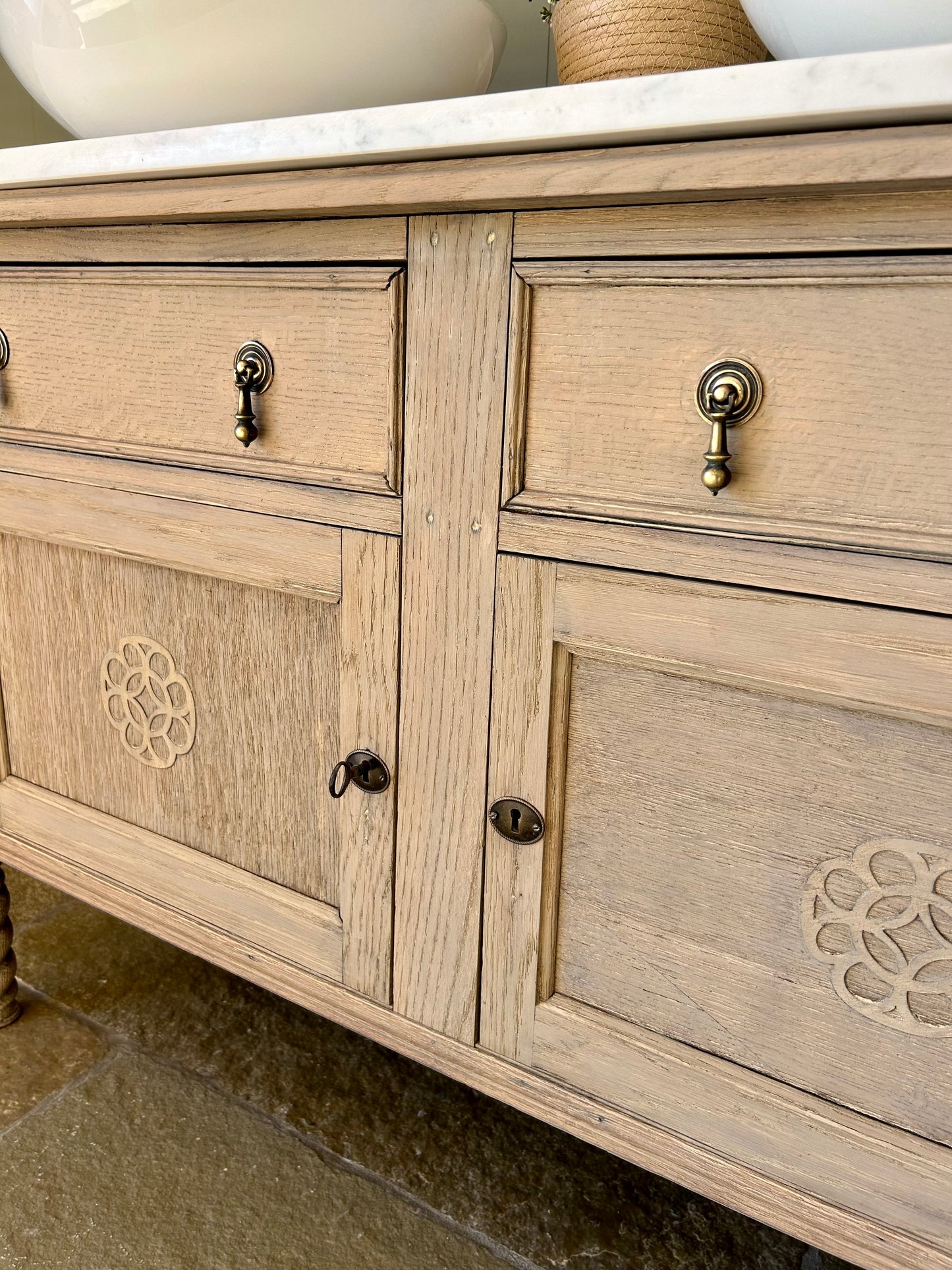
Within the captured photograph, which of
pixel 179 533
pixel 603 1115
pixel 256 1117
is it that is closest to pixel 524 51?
pixel 179 533

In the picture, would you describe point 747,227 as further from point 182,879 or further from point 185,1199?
point 185,1199

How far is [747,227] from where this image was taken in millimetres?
460

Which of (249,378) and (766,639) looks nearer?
(766,639)

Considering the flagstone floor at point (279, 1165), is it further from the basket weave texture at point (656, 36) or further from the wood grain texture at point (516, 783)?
the basket weave texture at point (656, 36)

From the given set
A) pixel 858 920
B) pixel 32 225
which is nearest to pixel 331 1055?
pixel 858 920

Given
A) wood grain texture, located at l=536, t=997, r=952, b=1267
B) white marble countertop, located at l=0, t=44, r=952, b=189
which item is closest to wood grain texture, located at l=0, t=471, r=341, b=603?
white marble countertop, located at l=0, t=44, r=952, b=189

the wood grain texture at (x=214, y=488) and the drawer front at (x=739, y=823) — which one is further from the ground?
the wood grain texture at (x=214, y=488)

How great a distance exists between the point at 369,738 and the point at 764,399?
32 cm

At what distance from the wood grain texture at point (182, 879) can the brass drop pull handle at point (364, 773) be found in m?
0.11

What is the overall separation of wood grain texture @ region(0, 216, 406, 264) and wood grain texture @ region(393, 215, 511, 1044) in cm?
3

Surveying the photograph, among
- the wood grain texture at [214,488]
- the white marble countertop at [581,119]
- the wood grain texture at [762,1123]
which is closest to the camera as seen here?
the white marble countertop at [581,119]

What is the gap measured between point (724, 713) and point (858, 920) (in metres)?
0.12

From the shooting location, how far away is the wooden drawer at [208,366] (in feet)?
1.91

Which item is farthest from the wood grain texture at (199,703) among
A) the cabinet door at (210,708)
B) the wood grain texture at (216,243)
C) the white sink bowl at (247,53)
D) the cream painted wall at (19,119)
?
the cream painted wall at (19,119)
